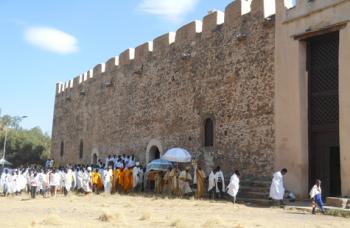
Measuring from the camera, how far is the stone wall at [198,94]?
48.6 ft

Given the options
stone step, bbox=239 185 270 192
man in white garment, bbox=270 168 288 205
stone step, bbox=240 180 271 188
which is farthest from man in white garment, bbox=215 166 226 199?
man in white garment, bbox=270 168 288 205

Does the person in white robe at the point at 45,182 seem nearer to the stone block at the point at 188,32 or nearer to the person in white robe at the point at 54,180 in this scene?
the person in white robe at the point at 54,180

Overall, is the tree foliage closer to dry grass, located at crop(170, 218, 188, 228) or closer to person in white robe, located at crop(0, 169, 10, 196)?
person in white robe, located at crop(0, 169, 10, 196)

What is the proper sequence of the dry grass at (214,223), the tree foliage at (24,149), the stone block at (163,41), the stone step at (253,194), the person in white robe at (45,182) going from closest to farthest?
the dry grass at (214,223) < the stone step at (253,194) < the person in white robe at (45,182) < the stone block at (163,41) < the tree foliage at (24,149)

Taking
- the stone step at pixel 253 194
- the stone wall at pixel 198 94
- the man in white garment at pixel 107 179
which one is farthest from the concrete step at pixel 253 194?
the man in white garment at pixel 107 179

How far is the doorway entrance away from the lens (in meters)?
12.6

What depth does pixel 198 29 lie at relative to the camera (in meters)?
18.1

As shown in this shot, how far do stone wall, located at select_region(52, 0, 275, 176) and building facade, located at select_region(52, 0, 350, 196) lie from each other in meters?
0.04

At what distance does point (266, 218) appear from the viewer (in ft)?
31.8

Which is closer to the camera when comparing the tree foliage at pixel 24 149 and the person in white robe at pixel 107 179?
the person in white robe at pixel 107 179

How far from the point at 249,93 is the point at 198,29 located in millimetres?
4176

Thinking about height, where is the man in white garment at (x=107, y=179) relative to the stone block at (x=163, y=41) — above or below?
below

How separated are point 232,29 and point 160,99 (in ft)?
16.7

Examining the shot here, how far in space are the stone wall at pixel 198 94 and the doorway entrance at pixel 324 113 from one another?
1.39m
